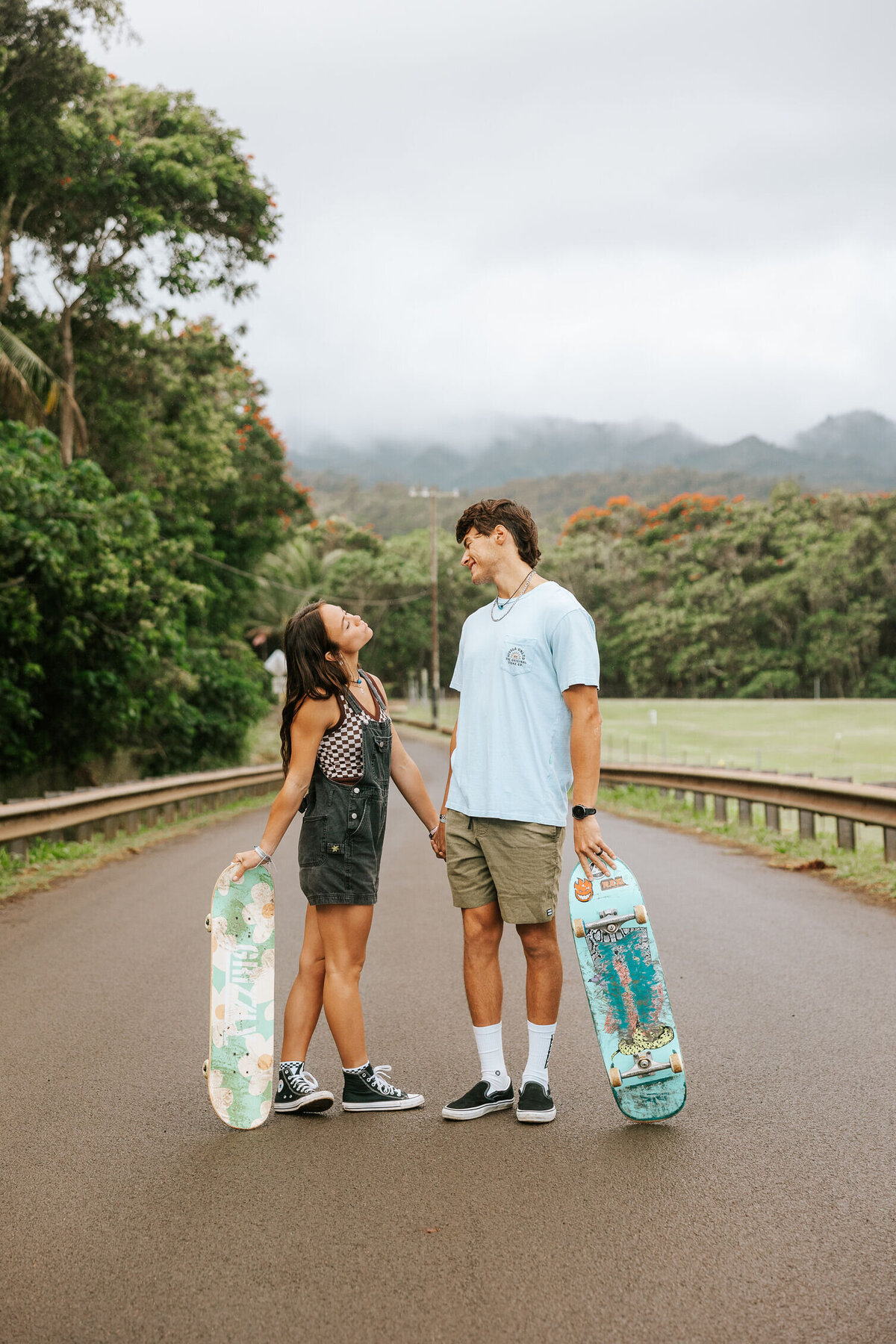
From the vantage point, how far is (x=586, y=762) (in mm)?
4535

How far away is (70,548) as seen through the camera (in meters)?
15.6

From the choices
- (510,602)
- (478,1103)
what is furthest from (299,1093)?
(510,602)

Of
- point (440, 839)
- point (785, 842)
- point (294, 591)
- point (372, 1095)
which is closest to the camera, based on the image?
point (372, 1095)

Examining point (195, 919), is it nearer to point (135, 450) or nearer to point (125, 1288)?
point (125, 1288)

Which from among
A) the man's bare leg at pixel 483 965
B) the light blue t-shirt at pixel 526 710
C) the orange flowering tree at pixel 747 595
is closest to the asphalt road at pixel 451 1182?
the man's bare leg at pixel 483 965

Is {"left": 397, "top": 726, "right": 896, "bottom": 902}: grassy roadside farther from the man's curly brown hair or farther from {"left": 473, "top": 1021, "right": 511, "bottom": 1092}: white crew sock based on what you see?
the man's curly brown hair

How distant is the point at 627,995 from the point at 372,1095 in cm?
103

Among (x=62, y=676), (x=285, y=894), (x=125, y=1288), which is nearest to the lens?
(x=125, y=1288)

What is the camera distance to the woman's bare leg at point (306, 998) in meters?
4.84

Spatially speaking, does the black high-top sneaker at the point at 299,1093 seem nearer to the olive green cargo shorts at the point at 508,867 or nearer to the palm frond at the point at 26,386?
the olive green cargo shorts at the point at 508,867

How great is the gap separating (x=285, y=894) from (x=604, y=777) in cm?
1255

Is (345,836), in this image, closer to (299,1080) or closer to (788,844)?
(299,1080)

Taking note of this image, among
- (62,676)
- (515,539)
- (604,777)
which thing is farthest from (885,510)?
(515,539)

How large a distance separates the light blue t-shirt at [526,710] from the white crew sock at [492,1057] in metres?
0.81
